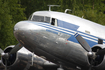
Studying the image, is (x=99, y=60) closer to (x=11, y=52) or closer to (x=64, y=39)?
(x=64, y=39)

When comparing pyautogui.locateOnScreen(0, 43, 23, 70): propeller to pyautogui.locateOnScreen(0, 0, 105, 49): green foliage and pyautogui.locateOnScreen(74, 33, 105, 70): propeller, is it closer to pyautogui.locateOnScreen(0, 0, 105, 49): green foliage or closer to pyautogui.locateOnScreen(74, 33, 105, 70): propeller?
pyautogui.locateOnScreen(74, 33, 105, 70): propeller

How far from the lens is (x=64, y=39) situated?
16453mm

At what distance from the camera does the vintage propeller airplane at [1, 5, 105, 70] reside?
16000mm

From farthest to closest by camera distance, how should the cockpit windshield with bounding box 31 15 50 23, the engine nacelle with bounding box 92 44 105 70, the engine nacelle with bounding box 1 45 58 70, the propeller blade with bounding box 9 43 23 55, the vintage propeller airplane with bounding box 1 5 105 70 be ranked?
the engine nacelle with bounding box 1 45 58 70 < the propeller blade with bounding box 9 43 23 55 < the cockpit windshield with bounding box 31 15 50 23 < the engine nacelle with bounding box 92 44 105 70 < the vintage propeller airplane with bounding box 1 5 105 70

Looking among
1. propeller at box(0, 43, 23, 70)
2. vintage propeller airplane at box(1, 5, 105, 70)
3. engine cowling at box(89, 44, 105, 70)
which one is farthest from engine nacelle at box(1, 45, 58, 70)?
engine cowling at box(89, 44, 105, 70)

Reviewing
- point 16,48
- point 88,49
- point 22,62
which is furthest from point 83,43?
point 22,62

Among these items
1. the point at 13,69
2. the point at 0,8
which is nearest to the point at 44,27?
the point at 13,69

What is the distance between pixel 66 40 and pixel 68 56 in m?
0.92

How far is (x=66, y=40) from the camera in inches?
649

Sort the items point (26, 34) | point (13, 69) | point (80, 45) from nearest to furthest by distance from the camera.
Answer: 1. point (26, 34)
2. point (80, 45)
3. point (13, 69)

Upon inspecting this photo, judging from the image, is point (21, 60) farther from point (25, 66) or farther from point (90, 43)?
point (90, 43)

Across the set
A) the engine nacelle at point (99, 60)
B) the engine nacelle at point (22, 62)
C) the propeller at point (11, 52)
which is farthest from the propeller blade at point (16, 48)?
the engine nacelle at point (99, 60)

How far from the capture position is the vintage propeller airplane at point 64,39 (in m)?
16.0

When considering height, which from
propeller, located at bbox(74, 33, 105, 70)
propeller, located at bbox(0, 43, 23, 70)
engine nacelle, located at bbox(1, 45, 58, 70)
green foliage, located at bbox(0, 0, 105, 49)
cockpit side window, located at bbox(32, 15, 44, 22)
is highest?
cockpit side window, located at bbox(32, 15, 44, 22)
